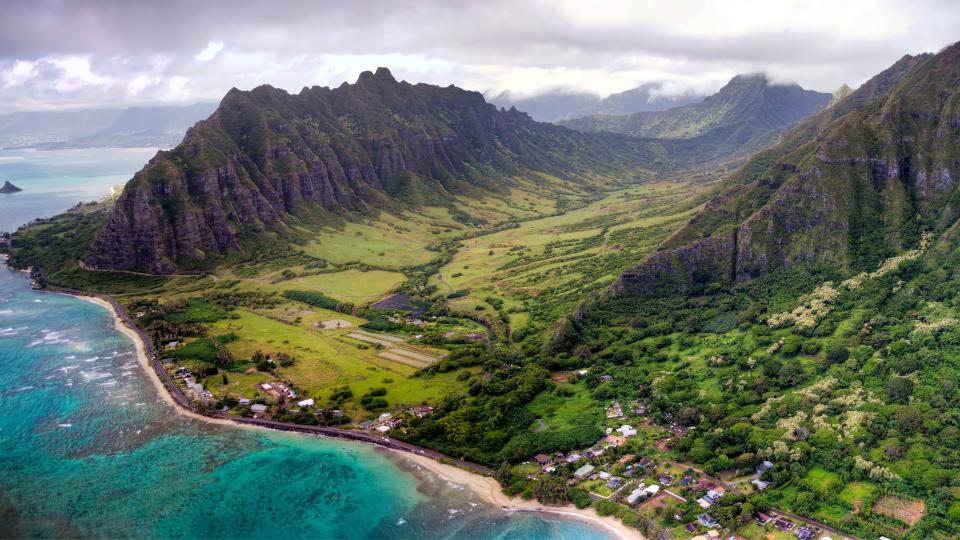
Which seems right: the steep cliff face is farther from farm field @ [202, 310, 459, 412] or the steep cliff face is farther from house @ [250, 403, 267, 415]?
house @ [250, 403, 267, 415]

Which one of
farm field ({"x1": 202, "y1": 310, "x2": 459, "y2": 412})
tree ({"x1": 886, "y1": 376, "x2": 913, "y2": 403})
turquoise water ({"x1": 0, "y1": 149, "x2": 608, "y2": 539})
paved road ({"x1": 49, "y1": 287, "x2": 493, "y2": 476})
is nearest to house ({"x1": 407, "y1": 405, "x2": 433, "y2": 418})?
farm field ({"x1": 202, "y1": 310, "x2": 459, "y2": 412})

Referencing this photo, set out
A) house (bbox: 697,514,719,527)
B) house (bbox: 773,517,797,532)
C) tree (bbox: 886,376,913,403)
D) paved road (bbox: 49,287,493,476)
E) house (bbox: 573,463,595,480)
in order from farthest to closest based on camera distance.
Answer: paved road (bbox: 49,287,493,476)
tree (bbox: 886,376,913,403)
house (bbox: 573,463,595,480)
house (bbox: 697,514,719,527)
house (bbox: 773,517,797,532)

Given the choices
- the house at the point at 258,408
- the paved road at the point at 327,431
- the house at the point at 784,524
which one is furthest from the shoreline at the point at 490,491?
the house at the point at 784,524

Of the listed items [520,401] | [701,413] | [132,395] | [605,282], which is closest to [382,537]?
[520,401]

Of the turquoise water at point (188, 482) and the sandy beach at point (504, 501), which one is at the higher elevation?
the turquoise water at point (188, 482)

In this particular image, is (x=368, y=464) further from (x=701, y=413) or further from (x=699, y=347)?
(x=699, y=347)

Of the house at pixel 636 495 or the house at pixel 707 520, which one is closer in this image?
the house at pixel 707 520

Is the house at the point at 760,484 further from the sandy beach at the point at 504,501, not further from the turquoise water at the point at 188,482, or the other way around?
the turquoise water at the point at 188,482
